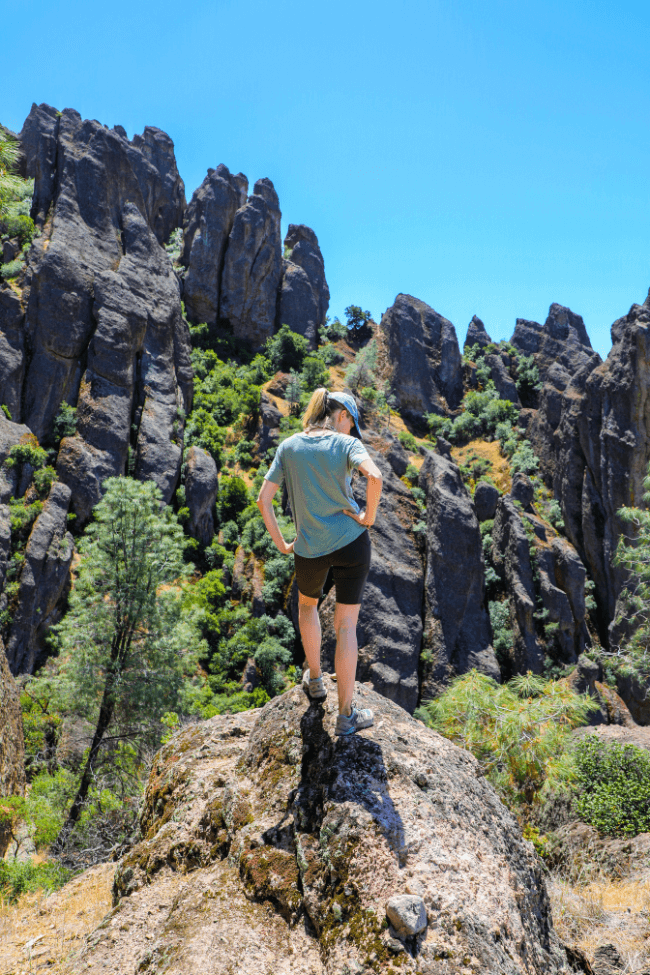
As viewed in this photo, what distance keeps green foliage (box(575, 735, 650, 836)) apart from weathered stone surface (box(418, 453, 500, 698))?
21.5 metres

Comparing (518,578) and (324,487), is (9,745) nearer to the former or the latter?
(324,487)

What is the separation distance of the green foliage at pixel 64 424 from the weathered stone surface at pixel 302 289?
33.0 metres

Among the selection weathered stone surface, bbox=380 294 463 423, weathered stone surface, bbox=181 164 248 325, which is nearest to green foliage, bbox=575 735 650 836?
weathered stone surface, bbox=380 294 463 423

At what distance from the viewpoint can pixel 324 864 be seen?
298 cm

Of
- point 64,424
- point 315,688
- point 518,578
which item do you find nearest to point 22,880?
point 315,688

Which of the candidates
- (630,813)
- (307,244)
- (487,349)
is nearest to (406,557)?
(630,813)

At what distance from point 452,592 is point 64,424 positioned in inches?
1040

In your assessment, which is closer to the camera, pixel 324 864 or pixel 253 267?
pixel 324 864

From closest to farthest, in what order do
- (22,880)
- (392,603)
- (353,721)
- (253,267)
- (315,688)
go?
(353,721), (315,688), (22,880), (392,603), (253,267)

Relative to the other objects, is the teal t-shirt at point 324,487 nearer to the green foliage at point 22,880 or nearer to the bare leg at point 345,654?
the bare leg at point 345,654

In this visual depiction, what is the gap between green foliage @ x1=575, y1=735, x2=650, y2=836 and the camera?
25.5ft

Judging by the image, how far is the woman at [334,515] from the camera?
3.63 meters

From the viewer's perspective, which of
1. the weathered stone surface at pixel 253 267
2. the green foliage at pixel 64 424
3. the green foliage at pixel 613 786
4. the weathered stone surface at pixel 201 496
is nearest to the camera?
the green foliage at pixel 613 786

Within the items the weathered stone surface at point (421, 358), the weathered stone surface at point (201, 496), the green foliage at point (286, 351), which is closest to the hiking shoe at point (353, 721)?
the weathered stone surface at point (201, 496)
